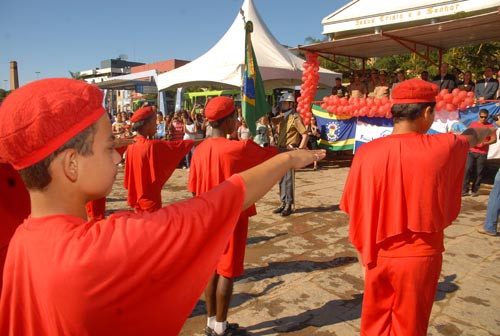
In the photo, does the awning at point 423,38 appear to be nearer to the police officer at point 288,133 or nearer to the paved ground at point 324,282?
the paved ground at point 324,282

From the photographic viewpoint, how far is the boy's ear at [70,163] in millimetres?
995

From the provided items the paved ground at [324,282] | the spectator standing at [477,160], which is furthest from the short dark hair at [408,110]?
the spectator standing at [477,160]

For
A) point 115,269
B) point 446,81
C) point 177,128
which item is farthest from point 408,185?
point 177,128

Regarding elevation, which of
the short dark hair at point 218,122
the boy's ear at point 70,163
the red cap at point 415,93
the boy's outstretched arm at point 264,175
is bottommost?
the boy's outstretched arm at point 264,175

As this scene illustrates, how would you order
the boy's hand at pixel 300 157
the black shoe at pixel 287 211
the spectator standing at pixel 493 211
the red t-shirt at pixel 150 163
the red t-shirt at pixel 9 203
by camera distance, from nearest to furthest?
the boy's hand at pixel 300 157, the red t-shirt at pixel 9 203, the red t-shirt at pixel 150 163, the spectator standing at pixel 493 211, the black shoe at pixel 287 211

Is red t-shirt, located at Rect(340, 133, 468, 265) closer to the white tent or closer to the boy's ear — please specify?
the boy's ear

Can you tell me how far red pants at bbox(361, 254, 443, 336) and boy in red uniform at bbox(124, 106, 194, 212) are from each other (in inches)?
87.8

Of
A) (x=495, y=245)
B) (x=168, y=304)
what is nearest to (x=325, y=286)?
(x=495, y=245)

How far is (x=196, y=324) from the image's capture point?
336 centimetres

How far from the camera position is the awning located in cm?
891

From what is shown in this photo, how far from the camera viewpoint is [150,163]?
3.79 meters

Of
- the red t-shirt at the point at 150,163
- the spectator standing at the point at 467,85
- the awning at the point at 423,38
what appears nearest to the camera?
the red t-shirt at the point at 150,163

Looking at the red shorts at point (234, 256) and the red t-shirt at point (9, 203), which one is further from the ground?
the red t-shirt at point (9, 203)

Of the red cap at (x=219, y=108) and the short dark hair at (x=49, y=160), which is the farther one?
the red cap at (x=219, y=108)
